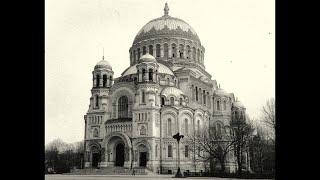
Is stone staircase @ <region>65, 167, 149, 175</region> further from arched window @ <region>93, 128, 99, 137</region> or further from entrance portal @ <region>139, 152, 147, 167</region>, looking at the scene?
arched window @ <region>93, 128, 99, 137</region>

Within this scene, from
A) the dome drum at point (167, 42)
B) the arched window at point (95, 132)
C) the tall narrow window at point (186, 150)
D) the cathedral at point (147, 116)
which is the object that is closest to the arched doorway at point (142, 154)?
the cathedral at point (147, 116)

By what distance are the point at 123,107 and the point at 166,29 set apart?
18034 millimetres

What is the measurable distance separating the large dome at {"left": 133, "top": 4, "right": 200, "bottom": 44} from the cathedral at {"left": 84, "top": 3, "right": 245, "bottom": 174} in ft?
12.3

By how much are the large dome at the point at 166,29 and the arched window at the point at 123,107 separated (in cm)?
1548

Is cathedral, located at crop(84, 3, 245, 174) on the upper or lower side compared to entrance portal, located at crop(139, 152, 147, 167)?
upper

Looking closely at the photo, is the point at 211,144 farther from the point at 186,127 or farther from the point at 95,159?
the point at 95,159

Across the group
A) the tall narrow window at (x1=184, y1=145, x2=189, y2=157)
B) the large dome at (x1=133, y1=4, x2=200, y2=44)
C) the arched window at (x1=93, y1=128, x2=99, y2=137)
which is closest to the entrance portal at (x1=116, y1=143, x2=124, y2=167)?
the arched window at (x1=93, y1=128, x2=99, y2=137)

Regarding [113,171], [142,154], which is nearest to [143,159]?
[142,154]

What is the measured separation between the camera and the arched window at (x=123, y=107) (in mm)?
60094

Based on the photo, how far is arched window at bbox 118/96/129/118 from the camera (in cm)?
6009

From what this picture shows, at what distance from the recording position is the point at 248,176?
39.4m
